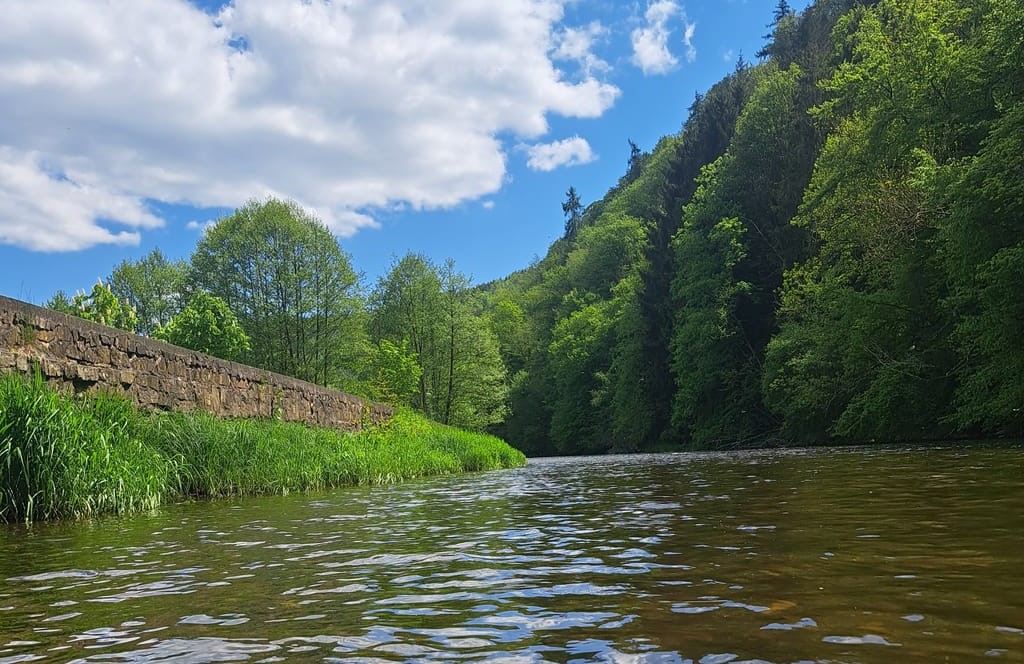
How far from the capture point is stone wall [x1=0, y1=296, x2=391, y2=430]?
8.40m

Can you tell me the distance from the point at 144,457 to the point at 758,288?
34957mm

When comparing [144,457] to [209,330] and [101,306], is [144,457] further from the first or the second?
[101,306]

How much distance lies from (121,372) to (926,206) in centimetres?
1938

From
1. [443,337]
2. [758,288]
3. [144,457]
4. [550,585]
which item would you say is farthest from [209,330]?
[550,585]

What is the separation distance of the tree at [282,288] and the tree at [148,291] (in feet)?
39.7

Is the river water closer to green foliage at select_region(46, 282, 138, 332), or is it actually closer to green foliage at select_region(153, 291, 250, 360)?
green foliage at select_region(153, 291, 250, 360)

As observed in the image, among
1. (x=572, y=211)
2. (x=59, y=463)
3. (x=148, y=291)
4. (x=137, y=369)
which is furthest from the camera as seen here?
(x=572, y=211)

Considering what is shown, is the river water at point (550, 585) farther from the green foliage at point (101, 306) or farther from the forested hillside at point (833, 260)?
the green foliage at point (101, 306)

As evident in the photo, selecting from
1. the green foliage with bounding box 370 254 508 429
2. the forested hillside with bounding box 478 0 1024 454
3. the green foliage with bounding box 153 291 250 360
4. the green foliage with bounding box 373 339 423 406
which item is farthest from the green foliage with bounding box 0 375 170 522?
the green foliage with bounding box 370 254 508 429

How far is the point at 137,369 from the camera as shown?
34.4 feet

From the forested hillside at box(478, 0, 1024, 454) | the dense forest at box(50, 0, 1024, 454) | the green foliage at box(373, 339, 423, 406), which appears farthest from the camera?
the green foliage at box(373, 339, 423, 406)

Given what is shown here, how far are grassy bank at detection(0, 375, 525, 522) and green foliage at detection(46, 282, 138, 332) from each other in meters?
35.3

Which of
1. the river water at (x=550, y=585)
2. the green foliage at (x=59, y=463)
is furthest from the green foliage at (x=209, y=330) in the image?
the river water at (x=550, y=585)

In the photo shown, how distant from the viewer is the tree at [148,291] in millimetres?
52397
